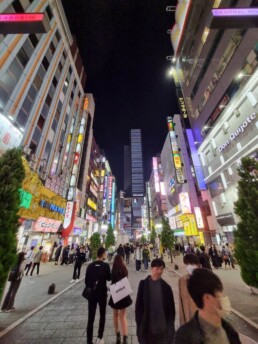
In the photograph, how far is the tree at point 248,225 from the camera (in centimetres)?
645

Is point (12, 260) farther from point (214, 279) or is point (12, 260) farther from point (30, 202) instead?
point (30, 202)

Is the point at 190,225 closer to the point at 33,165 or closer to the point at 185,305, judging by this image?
the point at 33,165

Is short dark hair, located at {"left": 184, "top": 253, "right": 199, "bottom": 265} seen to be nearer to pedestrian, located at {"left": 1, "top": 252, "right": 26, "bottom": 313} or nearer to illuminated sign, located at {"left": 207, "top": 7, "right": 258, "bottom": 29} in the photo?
pedestrian, located at {"left": 1, "top": 252, "right": 26, "bottom": 313}

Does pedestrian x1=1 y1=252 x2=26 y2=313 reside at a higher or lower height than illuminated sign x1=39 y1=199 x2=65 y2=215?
lower

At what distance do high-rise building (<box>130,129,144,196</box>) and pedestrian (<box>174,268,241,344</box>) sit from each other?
516ft

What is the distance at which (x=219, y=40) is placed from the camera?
2102cm

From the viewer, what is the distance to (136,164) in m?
169

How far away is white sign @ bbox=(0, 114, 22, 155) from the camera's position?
10.6 meters

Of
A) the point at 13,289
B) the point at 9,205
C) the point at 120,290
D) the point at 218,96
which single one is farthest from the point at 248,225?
the point at 218,96

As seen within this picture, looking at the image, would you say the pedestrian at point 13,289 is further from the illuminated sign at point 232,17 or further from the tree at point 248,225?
the illuminated sign at point 232,17

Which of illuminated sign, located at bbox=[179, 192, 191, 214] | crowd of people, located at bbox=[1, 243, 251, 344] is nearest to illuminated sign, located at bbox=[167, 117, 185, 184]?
illuminated sign, located at bbox=[179, 192, 191, 214]

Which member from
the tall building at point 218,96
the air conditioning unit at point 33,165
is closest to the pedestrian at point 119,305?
the air conditioning unit at point 33,165

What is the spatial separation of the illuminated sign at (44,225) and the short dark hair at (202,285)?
18033mm

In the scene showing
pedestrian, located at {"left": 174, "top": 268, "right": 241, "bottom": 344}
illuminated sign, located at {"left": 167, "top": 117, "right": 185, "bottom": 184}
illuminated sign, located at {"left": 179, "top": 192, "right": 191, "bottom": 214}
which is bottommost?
pedestrian, located at {"left": 174, "top": 268, "right": 241, "bottom": 344}
